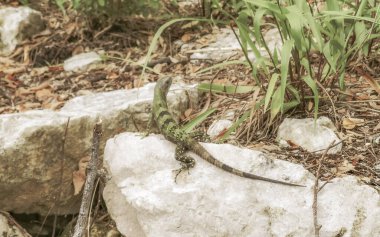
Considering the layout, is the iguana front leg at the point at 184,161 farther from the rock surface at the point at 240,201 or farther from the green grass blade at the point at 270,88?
the green grass blade at the point at 270,88

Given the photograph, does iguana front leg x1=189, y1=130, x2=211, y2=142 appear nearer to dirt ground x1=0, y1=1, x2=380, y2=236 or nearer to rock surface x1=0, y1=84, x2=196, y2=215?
dirt ground x1=0, y1=1, x2=380, y2=236

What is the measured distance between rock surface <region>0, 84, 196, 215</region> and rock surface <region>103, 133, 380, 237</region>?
84cm

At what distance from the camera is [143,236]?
364 centimetres

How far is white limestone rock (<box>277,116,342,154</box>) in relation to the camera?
3.80m

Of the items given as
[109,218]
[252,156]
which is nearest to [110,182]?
[109,218]

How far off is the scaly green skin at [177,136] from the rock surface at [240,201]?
0.15 ft

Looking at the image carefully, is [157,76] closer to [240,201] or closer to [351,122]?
[351,122]

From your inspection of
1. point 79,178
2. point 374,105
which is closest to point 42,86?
point 79,178

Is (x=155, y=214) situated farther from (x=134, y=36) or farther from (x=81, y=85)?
(x=134, y=36)

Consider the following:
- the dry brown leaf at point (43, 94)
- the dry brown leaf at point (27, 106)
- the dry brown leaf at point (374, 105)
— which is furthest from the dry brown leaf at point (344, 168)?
the dry brown leaf at point (43, 94)

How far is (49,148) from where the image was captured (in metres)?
4.27

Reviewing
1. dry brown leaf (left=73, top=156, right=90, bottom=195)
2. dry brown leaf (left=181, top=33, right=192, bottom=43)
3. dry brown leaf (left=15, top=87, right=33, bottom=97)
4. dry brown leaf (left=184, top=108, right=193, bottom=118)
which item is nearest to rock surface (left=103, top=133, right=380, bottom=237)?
dry brown leaf (left=73, top=156, right=90, bottom=195)

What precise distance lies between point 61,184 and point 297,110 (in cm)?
190

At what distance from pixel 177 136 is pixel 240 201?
78cm
